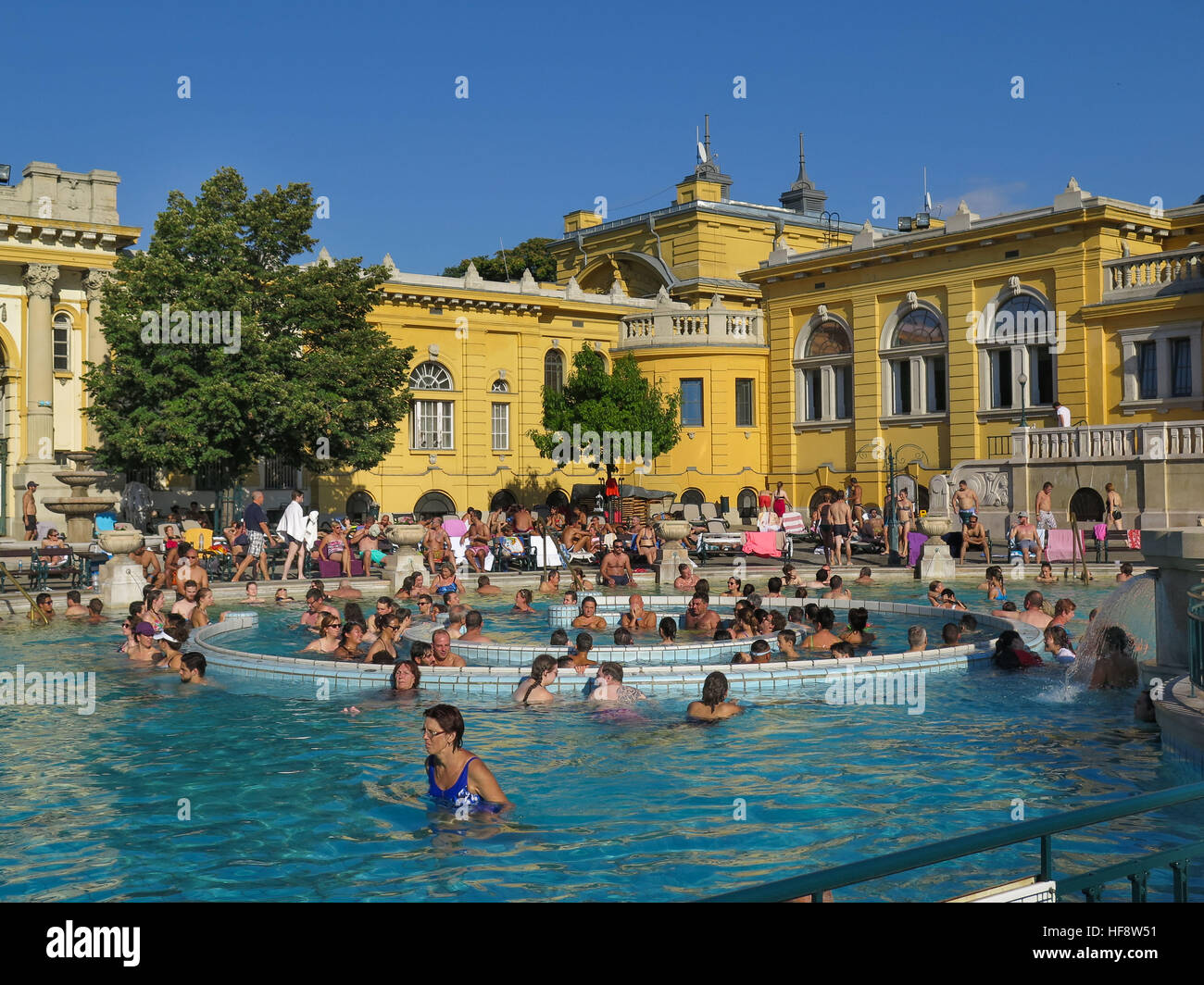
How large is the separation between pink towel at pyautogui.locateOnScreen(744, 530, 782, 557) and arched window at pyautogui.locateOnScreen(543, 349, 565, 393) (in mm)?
16220

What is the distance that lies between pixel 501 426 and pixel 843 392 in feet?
38.9

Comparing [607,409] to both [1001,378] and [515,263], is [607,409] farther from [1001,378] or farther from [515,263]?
[515,263]

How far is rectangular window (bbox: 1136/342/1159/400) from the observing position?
31859mm

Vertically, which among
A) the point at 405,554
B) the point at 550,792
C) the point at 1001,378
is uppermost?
the point at 1001,378

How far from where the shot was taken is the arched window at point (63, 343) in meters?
36.1

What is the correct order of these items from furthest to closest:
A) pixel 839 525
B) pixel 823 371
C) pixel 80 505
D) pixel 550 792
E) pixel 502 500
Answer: pixel 502 500 < pixel 823 371 < pixel 839 525 < pixel 80 505 < pixel 550 792

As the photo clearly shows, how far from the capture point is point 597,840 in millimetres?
7758

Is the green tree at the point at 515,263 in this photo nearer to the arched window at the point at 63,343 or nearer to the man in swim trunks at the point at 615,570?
the arched window at the point at 63,343

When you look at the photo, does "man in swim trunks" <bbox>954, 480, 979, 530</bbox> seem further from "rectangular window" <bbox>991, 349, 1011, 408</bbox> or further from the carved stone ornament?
the carved stone ornament

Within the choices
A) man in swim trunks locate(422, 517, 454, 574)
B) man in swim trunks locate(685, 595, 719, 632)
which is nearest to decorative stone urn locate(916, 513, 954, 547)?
man in swim trunks locate(685, 595, 719, 632)

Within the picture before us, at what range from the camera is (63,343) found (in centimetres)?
3634

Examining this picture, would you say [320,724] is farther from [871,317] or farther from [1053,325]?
[871,317]

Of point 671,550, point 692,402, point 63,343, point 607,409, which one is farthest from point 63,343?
point 671,550
